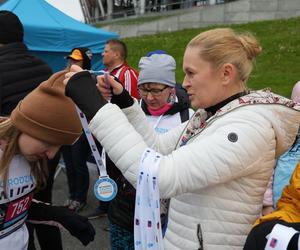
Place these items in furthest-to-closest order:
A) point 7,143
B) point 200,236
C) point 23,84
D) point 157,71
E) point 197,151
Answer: point 157,71, point 23,84, point 7,143, point 200,236, point 197,151

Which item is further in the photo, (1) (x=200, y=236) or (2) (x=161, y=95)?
(2) (x=161, y=95)

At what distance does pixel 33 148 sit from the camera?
1.67 metres

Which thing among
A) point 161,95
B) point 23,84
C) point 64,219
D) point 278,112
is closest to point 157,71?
point 161,95

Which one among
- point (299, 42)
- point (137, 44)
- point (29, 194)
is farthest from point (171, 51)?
point (29, 194)

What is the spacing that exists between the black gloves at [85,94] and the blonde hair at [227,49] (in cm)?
38

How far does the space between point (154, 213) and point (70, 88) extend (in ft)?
1.54

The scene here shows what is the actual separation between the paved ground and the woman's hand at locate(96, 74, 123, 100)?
96.0 inches

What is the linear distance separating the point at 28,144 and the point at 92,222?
9.10 feet

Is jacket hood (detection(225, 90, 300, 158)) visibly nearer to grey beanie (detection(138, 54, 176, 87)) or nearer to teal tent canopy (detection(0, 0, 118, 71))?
grey beanie (detection(138, 54, 176, 87))

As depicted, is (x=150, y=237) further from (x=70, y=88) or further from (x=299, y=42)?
(x=299, y=42)

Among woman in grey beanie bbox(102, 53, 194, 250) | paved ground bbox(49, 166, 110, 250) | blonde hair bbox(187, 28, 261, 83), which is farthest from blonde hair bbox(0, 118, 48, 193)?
paved ground bbox(49, 166, 110, 250)

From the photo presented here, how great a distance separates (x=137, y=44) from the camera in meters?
14.8

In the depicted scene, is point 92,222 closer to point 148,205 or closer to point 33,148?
point 33,148

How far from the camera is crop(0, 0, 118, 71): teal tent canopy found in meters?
6.39
